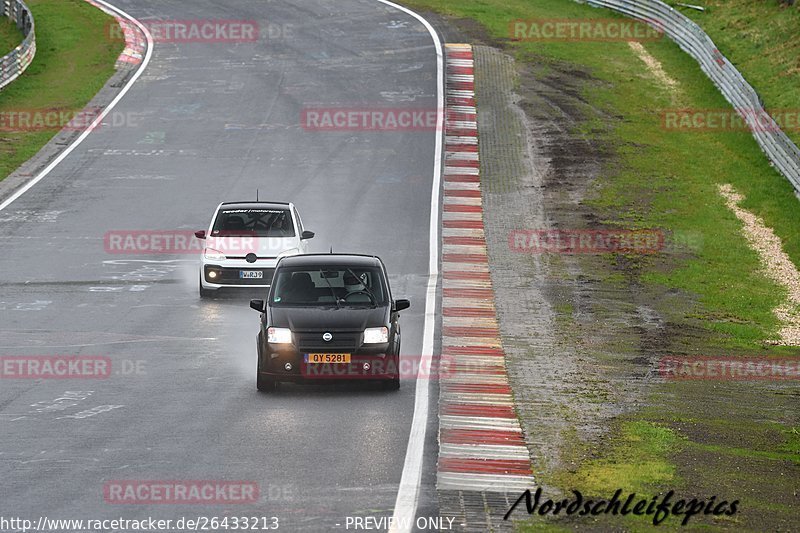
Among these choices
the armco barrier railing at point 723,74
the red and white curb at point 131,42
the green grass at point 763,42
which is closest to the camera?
the armco barrier railing at point 723,74

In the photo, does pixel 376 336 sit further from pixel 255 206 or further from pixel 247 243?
pixel 255 206

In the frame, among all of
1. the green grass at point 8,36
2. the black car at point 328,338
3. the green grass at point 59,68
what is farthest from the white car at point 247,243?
the green grass at point 8,36

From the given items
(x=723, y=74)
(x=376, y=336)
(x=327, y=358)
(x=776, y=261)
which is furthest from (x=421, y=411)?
(x=723, y=74)

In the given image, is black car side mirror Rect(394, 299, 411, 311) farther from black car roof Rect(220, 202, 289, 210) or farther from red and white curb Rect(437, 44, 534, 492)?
black car roof Rect(220, 202, 289, 210)

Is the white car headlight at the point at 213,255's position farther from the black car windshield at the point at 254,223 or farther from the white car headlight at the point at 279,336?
the white car headlight at the point at 279,336

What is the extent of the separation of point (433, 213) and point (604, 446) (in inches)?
630

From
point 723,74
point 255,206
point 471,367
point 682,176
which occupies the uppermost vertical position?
point 723,74

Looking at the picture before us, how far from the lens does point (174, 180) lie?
32469mm

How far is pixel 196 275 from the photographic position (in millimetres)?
24422

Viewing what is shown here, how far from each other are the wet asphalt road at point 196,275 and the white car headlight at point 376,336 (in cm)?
64

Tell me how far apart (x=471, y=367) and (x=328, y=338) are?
2.73 metres

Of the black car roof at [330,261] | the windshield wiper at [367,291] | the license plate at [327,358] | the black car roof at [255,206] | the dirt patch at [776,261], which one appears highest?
the black car roof at [330,261]

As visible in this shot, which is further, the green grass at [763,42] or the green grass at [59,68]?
the green grass at [763,42]

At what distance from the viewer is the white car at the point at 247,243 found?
887 inches
